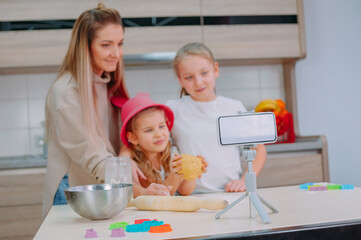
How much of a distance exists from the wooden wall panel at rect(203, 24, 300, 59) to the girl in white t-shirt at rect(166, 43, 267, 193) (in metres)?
1.20

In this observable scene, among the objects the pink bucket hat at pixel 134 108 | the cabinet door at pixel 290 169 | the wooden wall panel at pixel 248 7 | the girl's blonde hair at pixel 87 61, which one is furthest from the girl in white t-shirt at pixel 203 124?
the wooden wall panel at pixel 248 7

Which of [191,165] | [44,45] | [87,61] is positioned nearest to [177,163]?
[191,165]

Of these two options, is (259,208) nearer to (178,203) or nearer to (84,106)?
(178,203)

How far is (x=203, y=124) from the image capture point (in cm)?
166

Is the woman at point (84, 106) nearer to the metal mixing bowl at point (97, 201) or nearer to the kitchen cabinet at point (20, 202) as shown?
the metal mixing bowl at point (97, 201)

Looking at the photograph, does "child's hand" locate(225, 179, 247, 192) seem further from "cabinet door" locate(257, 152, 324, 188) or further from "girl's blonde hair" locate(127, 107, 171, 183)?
"cabinet door" locate(257, 152, 324, 188)

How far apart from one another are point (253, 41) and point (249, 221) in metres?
2.21

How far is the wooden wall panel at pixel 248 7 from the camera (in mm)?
Result: 2863

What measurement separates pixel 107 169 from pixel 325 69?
2497 millimetres

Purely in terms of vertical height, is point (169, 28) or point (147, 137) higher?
point (169, 28)

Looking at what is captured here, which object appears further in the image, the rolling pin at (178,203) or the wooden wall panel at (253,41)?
the wooden wall panel at (253,41)

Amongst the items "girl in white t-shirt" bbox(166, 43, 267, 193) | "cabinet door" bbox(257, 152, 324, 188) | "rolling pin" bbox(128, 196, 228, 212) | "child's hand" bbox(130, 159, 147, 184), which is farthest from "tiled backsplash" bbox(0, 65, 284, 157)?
"rolling pin" bbox(128, 196, 228, 212)

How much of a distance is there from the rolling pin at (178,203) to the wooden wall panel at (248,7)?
201 centimetres

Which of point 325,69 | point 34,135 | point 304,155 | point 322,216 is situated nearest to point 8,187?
point 34,135
